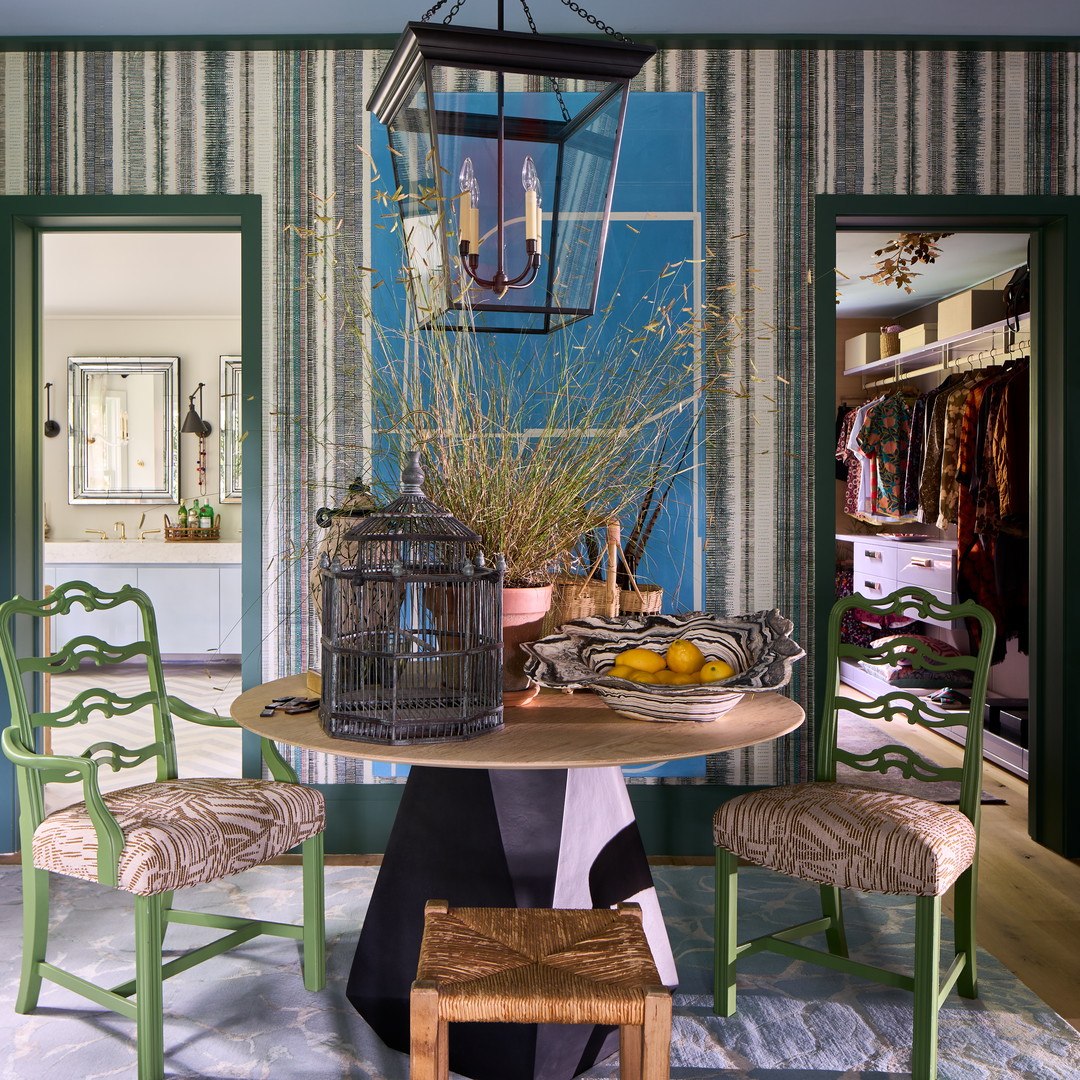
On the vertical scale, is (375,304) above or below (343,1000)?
above

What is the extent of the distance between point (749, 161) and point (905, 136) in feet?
1.73

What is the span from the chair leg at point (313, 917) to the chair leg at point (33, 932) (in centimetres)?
55

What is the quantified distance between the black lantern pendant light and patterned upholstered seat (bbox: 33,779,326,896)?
1.15 meters

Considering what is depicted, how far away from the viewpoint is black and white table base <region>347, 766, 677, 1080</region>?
185cm

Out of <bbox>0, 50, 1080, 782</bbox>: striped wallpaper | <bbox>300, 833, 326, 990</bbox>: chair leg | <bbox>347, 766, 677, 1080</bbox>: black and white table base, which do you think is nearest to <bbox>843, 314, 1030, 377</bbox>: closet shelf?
<bbox>0, 50, 1080, 782</bbox>: striped wallpaper

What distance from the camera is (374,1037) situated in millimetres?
2041

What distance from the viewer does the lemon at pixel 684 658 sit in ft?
5.81

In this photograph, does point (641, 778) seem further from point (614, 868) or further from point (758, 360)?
point (758, 360)

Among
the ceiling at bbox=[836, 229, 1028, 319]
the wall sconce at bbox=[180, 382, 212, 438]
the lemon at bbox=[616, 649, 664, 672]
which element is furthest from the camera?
the wall sconce at bbox=[180, 382, 212, 438]

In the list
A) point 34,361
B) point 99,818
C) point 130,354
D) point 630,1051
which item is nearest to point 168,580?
point 130,354

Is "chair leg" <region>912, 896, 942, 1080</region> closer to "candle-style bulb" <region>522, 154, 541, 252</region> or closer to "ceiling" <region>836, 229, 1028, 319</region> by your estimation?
"candle-style bulb" <region>522, 154, 541, 252</region>

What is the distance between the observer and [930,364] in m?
6.02

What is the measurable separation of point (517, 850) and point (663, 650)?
1.61 ft

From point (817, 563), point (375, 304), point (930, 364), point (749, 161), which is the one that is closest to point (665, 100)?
point (749, 161)
